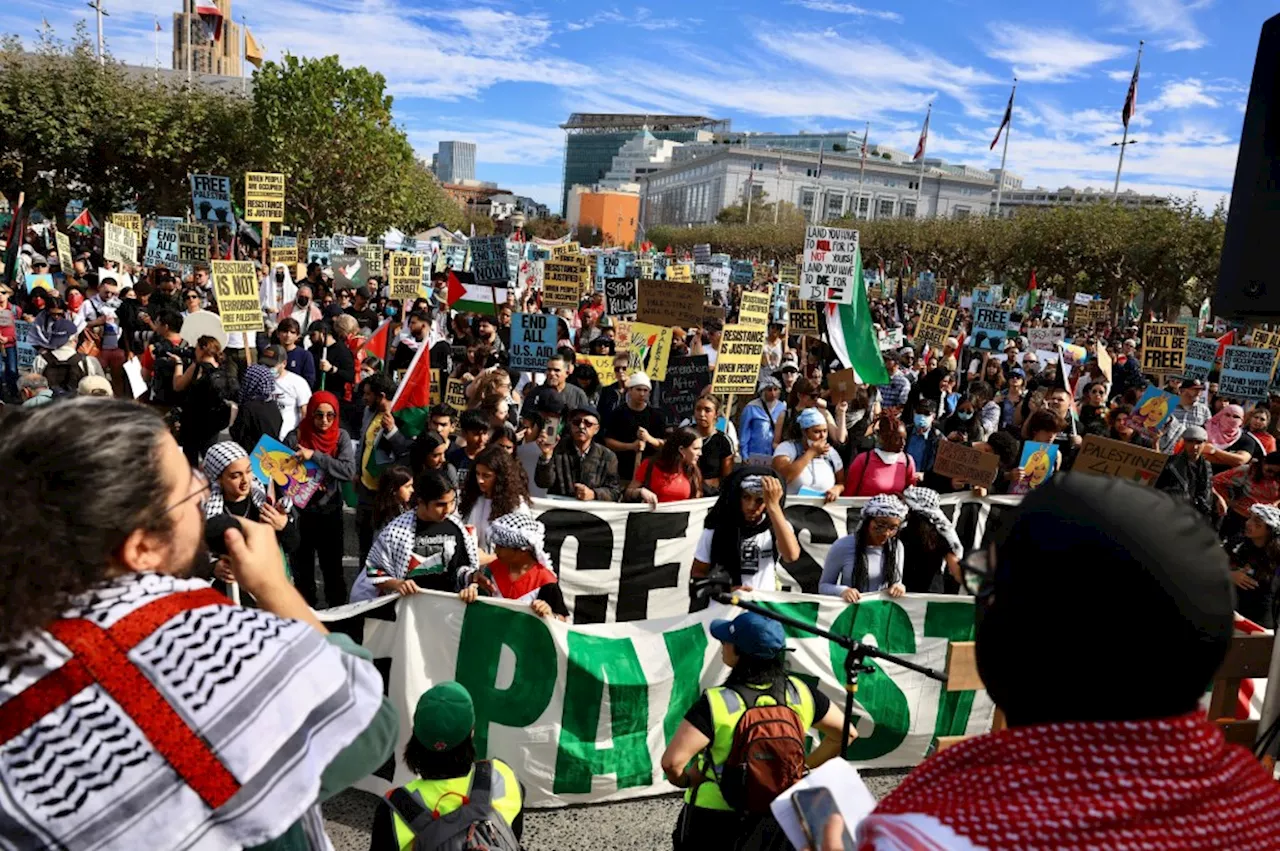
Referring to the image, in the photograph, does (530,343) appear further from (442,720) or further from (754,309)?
(442,720)

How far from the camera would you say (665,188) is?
155 meters

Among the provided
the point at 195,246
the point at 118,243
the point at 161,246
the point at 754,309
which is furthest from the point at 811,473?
the point at 118,243

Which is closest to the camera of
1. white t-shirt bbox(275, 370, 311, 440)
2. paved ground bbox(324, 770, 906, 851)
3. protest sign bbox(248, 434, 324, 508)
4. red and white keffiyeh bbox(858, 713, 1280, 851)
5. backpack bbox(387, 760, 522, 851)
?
red and white keffiyeh bbox(858, 713, 1280, 851)

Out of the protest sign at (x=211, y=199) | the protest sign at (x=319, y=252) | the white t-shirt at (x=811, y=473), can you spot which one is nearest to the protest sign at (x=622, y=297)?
the white t-shirt at (x=811, y=473)

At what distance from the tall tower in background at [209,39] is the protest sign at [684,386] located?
32.2 m

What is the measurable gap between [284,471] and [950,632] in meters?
4.01

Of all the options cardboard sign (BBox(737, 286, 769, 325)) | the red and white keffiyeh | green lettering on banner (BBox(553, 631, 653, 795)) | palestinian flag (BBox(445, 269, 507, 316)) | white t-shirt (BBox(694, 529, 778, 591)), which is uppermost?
cardboard sign (BBox(737, 286, 769, 325))

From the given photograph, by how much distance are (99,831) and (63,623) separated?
250mm

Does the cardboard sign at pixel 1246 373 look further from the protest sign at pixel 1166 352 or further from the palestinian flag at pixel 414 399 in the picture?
the palestinian flag at pixel 414 399

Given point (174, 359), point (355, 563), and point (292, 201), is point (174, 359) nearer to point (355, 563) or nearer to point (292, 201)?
point (355, 563)

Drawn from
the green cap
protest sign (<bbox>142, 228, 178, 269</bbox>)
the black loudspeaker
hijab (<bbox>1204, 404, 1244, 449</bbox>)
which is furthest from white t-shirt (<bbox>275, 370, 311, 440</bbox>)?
protest sign (<bbox>142, 228, 178, 269</bbox>)

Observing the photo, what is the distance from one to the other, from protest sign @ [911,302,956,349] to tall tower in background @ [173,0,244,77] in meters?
30.5

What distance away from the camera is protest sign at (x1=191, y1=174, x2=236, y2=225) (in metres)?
16.2

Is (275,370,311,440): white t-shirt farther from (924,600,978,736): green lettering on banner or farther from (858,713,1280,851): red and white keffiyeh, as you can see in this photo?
(858,713,1280,851): red and white keffiyeh
